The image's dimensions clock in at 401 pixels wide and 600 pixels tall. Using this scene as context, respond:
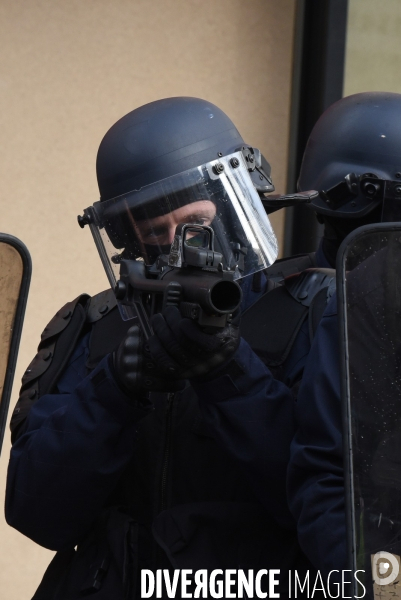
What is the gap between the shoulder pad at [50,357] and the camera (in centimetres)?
187

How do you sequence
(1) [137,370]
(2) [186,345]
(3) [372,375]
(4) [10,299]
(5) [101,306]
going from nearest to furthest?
(3) [372,375], (4) [10,299], (2) [186,345], (1) [137,370], (5) [101,306]

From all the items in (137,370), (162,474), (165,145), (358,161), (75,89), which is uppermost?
(165,145)

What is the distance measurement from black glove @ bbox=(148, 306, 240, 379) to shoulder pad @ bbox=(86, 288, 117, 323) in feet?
1.41

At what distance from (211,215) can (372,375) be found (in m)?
0.67

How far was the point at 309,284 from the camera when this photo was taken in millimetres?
1737

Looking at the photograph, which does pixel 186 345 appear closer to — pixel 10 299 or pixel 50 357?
pixel 10 299

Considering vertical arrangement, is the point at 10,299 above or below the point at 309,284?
above

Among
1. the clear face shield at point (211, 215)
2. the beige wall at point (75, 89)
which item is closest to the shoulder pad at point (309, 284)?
the clear face shield at point (211, 215)

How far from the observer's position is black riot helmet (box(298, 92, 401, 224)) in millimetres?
1907

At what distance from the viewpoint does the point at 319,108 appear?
3.42m

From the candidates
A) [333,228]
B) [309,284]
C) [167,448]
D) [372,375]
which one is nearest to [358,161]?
[333,228]

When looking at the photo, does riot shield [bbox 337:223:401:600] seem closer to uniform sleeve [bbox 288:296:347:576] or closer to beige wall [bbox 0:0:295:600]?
uniform sleeve [bbox 288:296:347:576]

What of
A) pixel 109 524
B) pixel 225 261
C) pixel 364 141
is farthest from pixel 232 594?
pixel 364 141

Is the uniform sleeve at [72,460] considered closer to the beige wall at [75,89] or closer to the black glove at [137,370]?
the black glove at [137,370]
